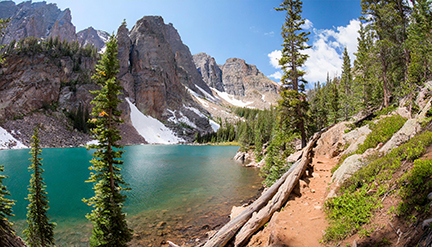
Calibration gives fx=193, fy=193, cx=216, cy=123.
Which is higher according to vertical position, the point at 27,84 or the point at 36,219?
the point at 27,84

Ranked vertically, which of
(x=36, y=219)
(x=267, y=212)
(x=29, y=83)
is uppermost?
(x=29, y=83)

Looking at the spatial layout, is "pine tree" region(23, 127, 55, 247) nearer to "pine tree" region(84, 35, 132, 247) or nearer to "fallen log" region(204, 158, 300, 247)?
"pine tree" region(84, 35, 132, 247)

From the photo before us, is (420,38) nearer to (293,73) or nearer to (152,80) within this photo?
(293,73)

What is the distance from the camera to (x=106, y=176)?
1105 centimetres

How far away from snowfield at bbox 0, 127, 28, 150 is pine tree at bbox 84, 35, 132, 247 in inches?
3587

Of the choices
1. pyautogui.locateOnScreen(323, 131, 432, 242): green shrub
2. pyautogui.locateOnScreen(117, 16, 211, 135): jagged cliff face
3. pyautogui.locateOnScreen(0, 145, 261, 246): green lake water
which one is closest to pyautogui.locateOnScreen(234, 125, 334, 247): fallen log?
pyautogui.locateOnScreen(323, 131, 432, 242): green shrub

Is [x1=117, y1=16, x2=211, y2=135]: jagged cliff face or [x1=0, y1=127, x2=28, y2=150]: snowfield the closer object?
[x1=0, y1=127, x2=28, y2=150]: snowfield

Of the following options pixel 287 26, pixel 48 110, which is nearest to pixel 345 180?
pixel 287 26

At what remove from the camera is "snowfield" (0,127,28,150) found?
7125 centimetres

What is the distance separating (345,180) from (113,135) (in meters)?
12.1

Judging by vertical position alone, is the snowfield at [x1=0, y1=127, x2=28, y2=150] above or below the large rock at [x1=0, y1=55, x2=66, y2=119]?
below

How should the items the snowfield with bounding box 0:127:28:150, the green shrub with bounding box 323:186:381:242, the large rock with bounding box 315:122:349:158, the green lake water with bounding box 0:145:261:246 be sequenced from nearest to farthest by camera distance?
the green shrub with bounding box 323:186:381:242 < the green lake water with bounding box 0:145:261:246 < the large rock with bounding box 315:122:349:158 < the snowfield with bounding box 0:127:28:150

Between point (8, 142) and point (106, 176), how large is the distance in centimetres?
9526

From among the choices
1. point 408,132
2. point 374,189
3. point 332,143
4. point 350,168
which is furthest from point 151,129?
point 374,189
